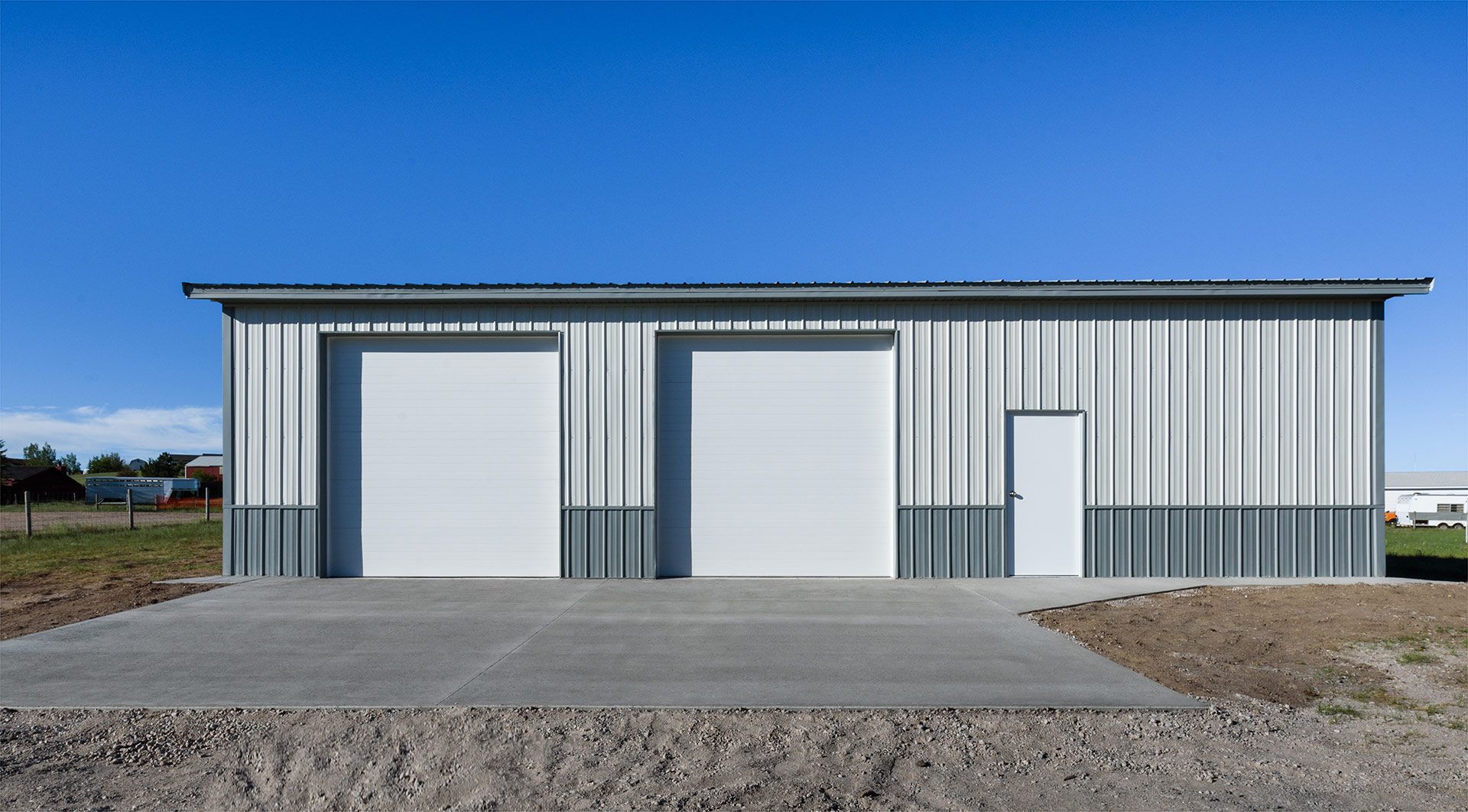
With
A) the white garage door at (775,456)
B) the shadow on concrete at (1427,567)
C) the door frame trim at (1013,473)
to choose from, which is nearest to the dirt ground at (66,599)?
the white garage door at (775,456)

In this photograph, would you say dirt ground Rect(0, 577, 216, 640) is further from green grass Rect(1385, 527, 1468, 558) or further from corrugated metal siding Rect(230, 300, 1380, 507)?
green grass Rect(1385, 527, 1468, 558)

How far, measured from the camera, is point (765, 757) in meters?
4.75

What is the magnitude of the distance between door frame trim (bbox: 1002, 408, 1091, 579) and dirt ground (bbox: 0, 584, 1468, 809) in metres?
5.50

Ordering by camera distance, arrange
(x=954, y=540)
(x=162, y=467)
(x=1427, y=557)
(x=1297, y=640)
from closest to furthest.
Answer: (x=1297, y=640)
(x=954, y=540)
(x=1427, y=557)
(x=162, y=467)

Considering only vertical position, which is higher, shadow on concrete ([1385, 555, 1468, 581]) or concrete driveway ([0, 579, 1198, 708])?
concrete driveway ([0, 579, 1198, 708])

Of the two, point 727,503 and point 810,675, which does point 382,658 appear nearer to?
point 810,675

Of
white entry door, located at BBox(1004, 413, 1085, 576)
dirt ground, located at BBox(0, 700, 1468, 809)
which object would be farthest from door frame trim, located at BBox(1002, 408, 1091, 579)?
dirt ground, located at BBox(0, 700, 1468, 809)

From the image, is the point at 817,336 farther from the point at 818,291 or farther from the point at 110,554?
the point at 110,554

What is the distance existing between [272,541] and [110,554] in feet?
22.6

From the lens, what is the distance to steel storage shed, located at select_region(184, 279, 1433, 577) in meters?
11.7

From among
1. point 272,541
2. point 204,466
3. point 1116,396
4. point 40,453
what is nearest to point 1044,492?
point 1116,396

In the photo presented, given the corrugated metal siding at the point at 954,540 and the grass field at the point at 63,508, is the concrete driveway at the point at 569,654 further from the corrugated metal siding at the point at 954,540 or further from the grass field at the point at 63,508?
the grass field at the point at 63,508

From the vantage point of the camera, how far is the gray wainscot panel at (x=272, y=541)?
1190 centimetres

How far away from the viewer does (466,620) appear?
866 cm
